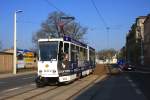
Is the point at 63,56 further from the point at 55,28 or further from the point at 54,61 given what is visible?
the point at 55,28

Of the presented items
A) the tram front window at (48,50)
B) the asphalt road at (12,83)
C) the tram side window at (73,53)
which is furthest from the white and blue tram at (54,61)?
the asphalt road at (12,83)

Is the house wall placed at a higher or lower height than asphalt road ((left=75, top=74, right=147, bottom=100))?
higher

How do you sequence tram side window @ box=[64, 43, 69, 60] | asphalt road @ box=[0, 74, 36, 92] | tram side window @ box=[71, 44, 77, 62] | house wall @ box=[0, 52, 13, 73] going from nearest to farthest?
asphalt road @ box=[0, 74, 36, 92]
tram side window @ box=[64, 43, 69, 60]
tram side window @ box=[71, 44, 77, 62]
house wall @ box=[0, 52, 13, 73]

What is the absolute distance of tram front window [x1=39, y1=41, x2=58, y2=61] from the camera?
25984 millimetres

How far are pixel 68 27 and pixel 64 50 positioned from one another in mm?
78733

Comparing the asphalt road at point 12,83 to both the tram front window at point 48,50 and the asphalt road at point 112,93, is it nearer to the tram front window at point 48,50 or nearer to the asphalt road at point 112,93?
the tram front window at point 48,50

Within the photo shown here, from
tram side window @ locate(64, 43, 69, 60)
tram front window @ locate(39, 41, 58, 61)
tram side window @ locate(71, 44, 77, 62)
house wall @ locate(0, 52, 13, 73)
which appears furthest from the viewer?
house wall @ locate(0, 52, 13, 73)

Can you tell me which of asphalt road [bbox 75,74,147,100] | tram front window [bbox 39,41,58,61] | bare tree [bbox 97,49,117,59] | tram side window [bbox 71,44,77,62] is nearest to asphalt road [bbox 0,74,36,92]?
tram front window [bbox 39,41,58,61]

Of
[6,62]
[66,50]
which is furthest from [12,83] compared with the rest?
[6,62]

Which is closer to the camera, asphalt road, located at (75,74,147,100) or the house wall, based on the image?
asphalt road, located at (75,74,147,100)

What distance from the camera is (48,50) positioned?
85.7ft

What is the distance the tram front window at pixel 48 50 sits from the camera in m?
26.0

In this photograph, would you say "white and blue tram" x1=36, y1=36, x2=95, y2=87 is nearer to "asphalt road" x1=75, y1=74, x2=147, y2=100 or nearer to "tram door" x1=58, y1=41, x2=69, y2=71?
A: "tram door" x1=58, y1=41, x2=69, y2=71

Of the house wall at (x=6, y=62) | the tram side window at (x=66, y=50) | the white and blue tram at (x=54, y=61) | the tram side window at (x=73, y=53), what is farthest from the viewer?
the house wall at (x=6, y=62)
